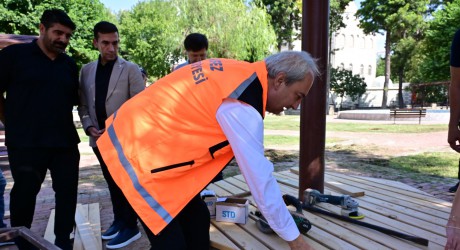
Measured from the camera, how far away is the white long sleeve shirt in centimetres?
147

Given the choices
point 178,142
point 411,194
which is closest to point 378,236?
point 411,194

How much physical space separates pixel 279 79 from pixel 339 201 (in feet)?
4.76

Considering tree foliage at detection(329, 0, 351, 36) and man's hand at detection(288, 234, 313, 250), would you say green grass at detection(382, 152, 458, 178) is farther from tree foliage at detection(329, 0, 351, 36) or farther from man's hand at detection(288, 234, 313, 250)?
tree foliage at detection(329, 0, 351, 36)

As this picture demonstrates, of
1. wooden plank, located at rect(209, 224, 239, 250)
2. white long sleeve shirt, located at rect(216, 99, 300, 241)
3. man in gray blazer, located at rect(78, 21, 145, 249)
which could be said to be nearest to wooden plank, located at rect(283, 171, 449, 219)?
wooden plank, located at rect(209, 224, 239, 250)

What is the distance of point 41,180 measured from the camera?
2.69m

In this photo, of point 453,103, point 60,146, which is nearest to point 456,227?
point 453,103

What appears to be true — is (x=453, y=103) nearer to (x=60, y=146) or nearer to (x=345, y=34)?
(x=60, y=146)

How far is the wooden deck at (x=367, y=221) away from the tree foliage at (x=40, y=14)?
15905 millimetres

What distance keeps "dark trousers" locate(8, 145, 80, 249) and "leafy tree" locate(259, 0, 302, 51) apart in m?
29.4

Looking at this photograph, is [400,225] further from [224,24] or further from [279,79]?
[224,24]

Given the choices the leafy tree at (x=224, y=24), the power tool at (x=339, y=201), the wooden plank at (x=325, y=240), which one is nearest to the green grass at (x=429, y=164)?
the power tool at (x=339, y=201)

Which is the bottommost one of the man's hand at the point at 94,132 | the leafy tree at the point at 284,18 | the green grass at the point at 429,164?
the green grass at the point at 429,164

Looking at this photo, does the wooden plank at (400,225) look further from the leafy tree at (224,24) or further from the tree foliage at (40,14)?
the leafy tree at (224,24)

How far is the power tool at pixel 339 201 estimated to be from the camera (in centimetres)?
259
